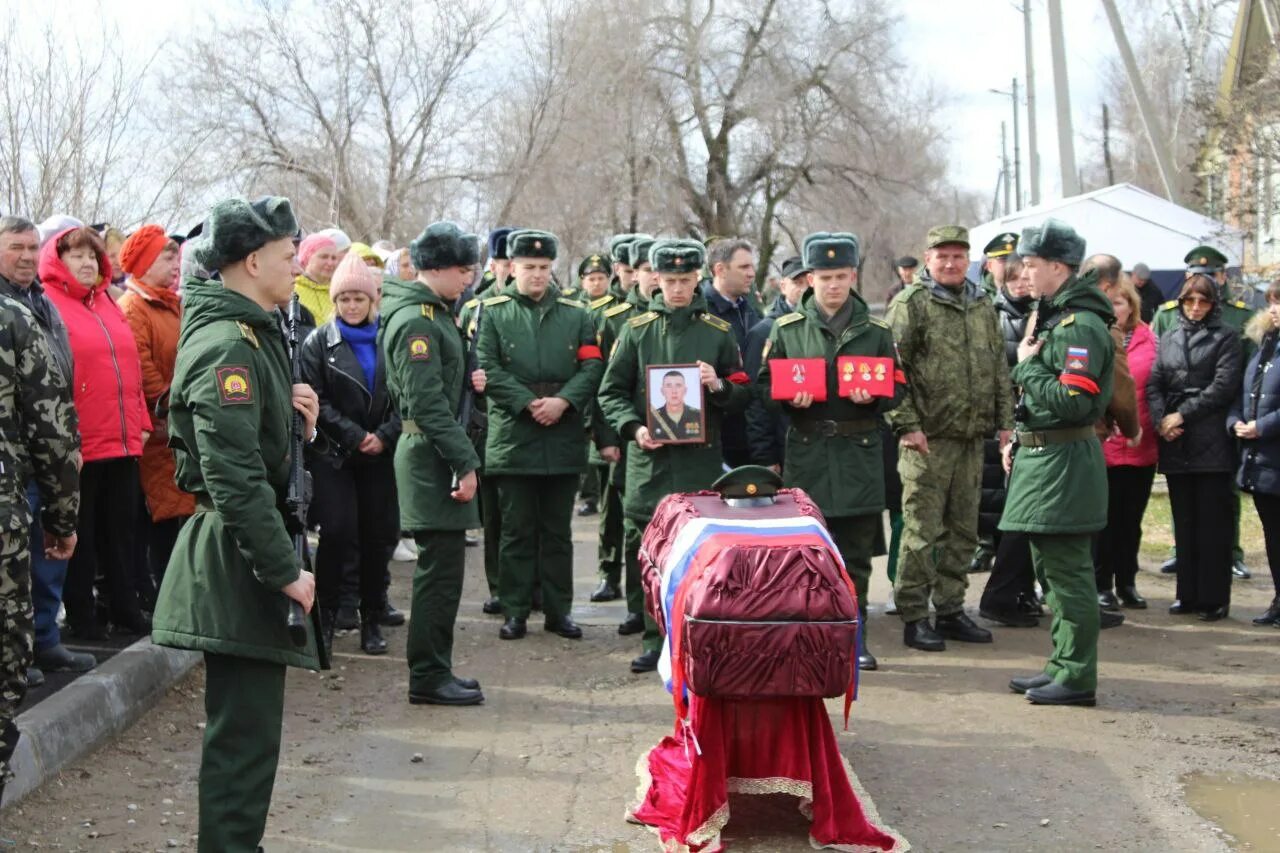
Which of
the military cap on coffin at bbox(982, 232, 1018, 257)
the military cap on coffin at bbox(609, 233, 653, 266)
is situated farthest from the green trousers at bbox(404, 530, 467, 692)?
the military cap on coffin at bbox(609, 233, 653, 266)

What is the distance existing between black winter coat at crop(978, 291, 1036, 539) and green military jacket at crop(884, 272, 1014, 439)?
Answer: 0.58 m

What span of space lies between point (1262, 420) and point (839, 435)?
108 inches

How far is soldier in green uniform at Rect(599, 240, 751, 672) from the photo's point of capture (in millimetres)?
7461

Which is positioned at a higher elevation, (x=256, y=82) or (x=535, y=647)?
(x=256, y=82)

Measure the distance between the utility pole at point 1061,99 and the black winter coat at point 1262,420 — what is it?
1424cm

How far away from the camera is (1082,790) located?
557 cm

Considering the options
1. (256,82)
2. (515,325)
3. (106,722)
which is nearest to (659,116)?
(256,82)

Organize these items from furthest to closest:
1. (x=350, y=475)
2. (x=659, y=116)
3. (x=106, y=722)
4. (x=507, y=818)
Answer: (x=659, y=116) → (x=350, y=475) → (x=106, y=722) → (x=507, y=818)

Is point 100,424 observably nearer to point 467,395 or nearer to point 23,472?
point 467,395

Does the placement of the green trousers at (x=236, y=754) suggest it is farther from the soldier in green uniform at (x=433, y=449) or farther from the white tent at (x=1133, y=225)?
the white tent at (x=1133, y=225)

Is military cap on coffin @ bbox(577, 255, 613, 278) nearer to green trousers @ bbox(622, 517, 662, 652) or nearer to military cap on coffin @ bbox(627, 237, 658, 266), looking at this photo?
military cap on coffin @ bbox(627, 237, 658, 266)

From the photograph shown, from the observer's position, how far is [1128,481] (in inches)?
356

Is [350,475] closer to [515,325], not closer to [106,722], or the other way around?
[515,325]

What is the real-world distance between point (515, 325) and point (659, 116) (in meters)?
25.6
